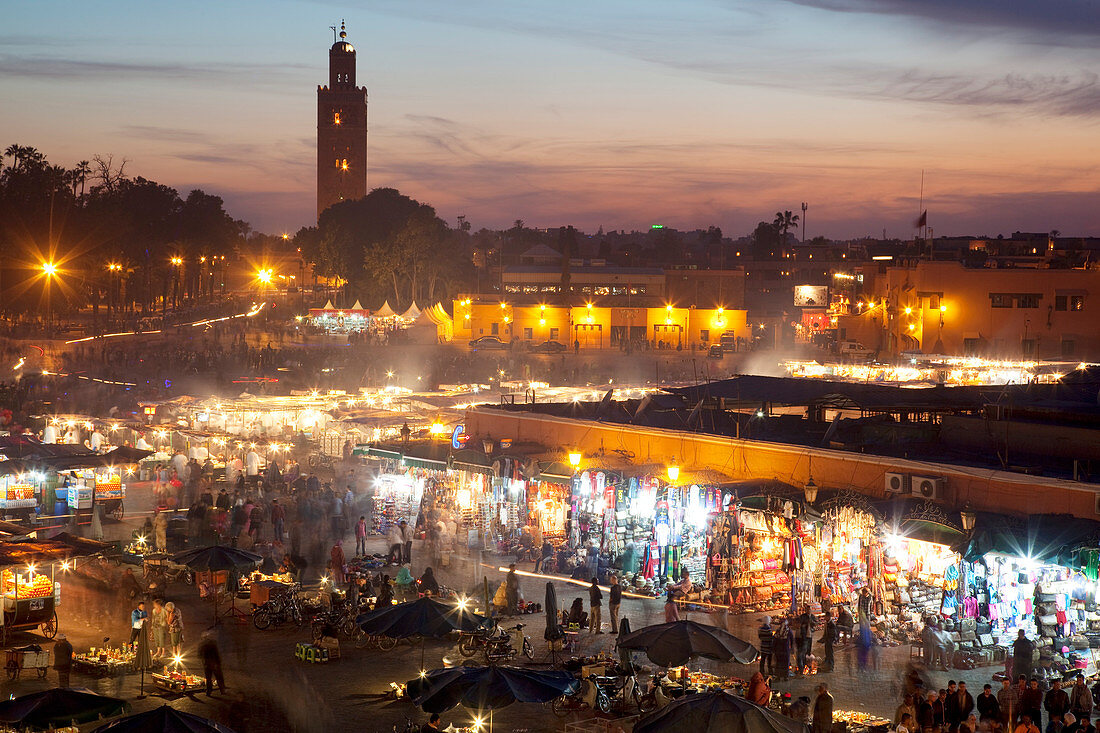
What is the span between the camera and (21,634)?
16.7m

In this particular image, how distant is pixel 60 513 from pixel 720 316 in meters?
45.6

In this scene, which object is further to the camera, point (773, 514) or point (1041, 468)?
point (773, 514)

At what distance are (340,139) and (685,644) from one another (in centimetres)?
11874

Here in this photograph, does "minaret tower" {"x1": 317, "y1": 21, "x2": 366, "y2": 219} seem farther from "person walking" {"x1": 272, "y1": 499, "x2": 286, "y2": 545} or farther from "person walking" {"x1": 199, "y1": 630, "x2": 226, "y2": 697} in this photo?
"person walking" {"x1": 199, "y1": 630, "x2": 226, "y2": 697}

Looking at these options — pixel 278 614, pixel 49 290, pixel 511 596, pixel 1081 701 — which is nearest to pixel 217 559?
pixel 278 614

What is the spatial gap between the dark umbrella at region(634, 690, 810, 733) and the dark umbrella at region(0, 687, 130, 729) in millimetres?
5088

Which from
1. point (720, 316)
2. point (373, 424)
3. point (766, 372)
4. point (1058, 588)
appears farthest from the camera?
point (720, 316)

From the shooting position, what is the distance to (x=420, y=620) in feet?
47.3

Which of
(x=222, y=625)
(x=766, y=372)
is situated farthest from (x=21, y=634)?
(x=766, y=372)

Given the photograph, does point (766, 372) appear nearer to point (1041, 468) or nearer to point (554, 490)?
point (554, 490)

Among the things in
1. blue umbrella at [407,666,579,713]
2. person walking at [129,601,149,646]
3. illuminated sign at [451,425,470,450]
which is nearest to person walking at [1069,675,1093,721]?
blue umbrella at [407,666,579,713]

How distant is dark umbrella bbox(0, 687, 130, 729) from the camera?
1087 centimetres

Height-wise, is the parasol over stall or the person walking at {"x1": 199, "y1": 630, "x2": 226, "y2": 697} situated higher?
the parasol over stall

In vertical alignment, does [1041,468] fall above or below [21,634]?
above
